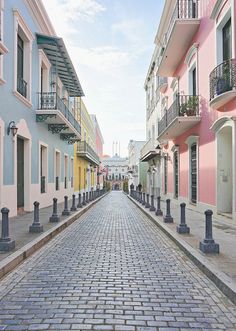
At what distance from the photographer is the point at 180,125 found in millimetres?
15008

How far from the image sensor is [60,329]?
3508 mm

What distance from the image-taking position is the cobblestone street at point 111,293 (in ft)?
12.2

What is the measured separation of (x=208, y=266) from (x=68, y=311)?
249 centimetres

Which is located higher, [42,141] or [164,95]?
[164,95]

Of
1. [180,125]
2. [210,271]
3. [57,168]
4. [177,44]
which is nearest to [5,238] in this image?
[210,271]

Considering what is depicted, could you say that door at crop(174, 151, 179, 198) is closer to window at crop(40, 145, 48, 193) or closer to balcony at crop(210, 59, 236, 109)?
window at crop(40, 145, 48, 193)

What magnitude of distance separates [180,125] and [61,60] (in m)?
7.08

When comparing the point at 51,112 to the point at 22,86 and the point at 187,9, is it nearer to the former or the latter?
the point at 22,86

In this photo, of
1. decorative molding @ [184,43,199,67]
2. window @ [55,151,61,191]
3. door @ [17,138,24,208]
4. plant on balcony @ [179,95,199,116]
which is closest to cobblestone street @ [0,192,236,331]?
door @ [17,138,24,208]

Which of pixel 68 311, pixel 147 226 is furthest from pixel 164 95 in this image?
pixel 68 311

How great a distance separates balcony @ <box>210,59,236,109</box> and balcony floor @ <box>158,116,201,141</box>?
2.88m

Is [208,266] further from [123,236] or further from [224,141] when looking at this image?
[224,141]

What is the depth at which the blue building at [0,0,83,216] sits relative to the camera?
11.2 m

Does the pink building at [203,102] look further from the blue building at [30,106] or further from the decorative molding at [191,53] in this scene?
the blue building at [30,106]
